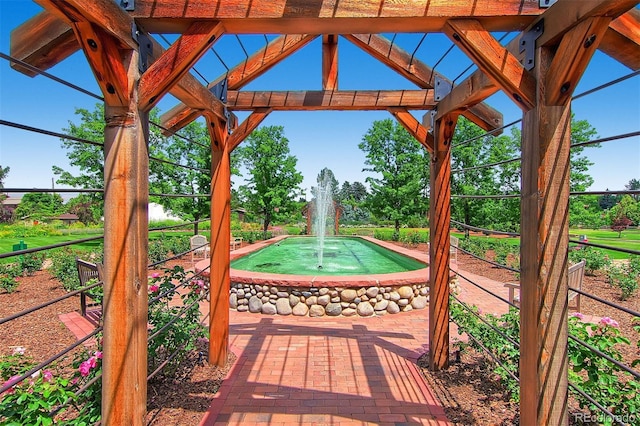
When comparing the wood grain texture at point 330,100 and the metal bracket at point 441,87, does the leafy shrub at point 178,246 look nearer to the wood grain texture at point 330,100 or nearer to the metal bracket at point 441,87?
the wood grain texture at point 330,100

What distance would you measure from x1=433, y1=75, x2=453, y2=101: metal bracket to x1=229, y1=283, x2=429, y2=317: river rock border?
3.21 meters

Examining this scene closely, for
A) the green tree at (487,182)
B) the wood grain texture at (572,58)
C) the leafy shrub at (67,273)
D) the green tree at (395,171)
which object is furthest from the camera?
the green tree at (395,171)

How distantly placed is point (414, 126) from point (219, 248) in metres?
2.48

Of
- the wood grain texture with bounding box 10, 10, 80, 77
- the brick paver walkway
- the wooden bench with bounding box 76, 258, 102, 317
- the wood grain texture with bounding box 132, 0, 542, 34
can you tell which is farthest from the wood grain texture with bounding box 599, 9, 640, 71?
the wooden bench with bounding box 76, 258, 102, 317

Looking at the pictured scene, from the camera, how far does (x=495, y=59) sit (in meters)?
1.94

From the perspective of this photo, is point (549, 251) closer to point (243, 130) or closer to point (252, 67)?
point (243, 130)

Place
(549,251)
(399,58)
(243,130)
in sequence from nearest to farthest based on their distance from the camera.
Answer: (549,251), (399,58), (243,130)

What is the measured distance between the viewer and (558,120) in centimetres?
186

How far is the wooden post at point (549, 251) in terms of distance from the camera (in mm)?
1869

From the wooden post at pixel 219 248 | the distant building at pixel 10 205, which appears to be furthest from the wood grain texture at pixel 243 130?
the distant building at pixel 10 205

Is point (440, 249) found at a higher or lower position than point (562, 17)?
lower

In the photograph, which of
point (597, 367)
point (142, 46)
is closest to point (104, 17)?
point (142, 46)

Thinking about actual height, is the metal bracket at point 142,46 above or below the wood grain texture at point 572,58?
above

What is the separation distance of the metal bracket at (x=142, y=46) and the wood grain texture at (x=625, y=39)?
2.62 meters
